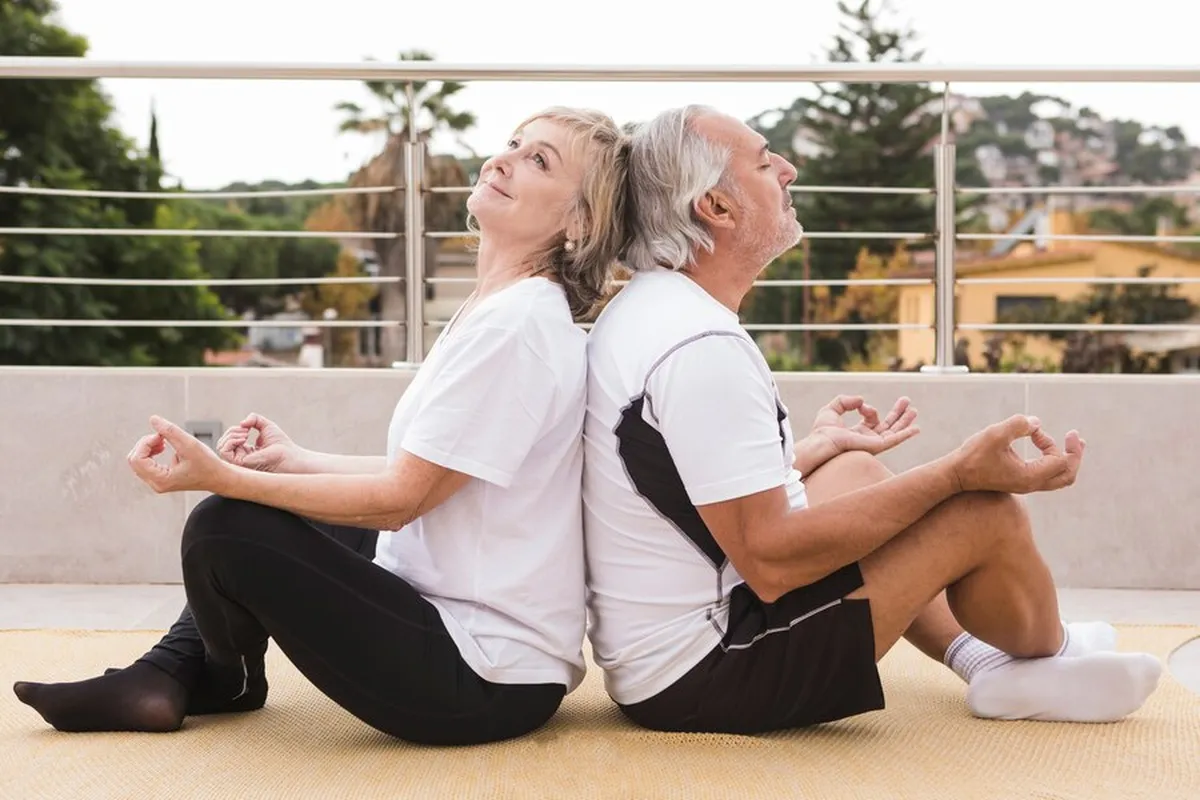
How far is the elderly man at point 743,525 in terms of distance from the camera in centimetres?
184

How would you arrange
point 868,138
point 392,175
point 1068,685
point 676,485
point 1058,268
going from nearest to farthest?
point 676,485 < point 1068,685 < point 392,175 < point 1058,268 < point 868,138

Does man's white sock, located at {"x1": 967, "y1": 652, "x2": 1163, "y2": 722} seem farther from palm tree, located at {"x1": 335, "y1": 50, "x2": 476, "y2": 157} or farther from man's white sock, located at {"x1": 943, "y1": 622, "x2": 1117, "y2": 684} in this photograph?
palm tree, located at {"x1": 335, "y1": 50, "x2": 476, "y2": 157}

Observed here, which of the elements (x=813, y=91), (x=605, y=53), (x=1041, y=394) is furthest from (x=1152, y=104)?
(x=1041, y=394)

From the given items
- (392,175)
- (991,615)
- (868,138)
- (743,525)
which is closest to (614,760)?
(743,525)

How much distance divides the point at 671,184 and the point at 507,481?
52cm

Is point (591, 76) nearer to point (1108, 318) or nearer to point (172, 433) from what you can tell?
point (172, 433)

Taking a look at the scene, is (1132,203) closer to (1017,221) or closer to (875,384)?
(1017,221)

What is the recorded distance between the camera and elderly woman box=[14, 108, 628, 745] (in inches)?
72.7

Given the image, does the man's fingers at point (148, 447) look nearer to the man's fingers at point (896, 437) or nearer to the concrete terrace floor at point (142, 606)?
the man's fingers at point (896, 437)

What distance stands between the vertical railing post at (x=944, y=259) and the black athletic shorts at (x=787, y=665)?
186 cm

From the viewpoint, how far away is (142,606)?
3373 millimetres

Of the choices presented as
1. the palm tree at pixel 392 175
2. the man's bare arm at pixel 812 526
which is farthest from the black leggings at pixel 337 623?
the palm tree at pixel 392 175

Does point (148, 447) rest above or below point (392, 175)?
below

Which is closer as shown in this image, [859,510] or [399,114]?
[859,510]
